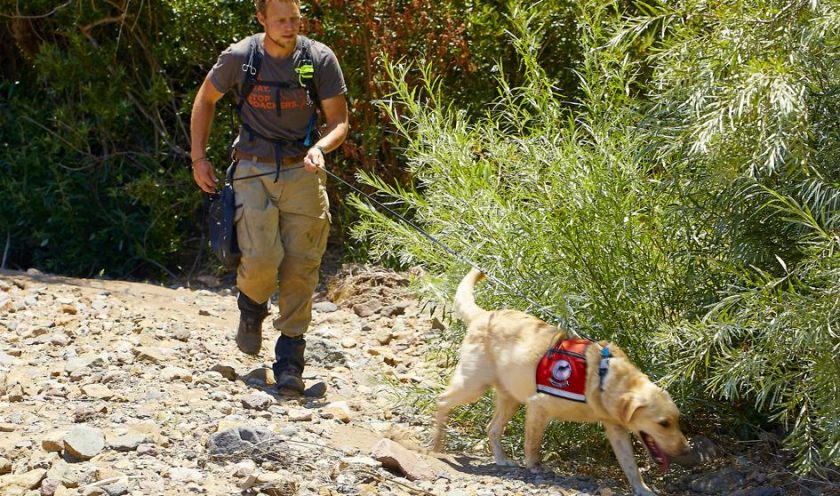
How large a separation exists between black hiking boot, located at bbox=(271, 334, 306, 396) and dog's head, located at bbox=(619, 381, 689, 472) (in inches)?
73.9

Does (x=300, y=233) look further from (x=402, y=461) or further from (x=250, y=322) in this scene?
(x=402, y=461)

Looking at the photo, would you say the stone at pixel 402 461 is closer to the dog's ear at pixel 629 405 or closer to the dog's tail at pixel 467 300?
the dog's tail at pixel 467 300

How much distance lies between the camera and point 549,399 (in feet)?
16.1

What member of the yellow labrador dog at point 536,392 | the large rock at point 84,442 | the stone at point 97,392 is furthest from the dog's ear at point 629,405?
the stone at point 97,392

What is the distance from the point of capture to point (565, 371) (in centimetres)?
486

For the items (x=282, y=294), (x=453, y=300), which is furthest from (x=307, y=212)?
(x=453, y=300)

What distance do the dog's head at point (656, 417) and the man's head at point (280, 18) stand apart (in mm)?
2419

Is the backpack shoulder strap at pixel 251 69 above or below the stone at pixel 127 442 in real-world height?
above

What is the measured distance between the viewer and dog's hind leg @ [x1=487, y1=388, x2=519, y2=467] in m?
5.22

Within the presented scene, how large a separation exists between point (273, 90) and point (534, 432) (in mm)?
2150

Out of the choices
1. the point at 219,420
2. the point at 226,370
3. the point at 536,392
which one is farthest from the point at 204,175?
the point at 536,392

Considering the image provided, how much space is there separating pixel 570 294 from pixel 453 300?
26.2 inches

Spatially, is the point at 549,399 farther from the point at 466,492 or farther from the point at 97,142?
the point at 97,142

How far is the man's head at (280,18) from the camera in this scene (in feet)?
18.4
